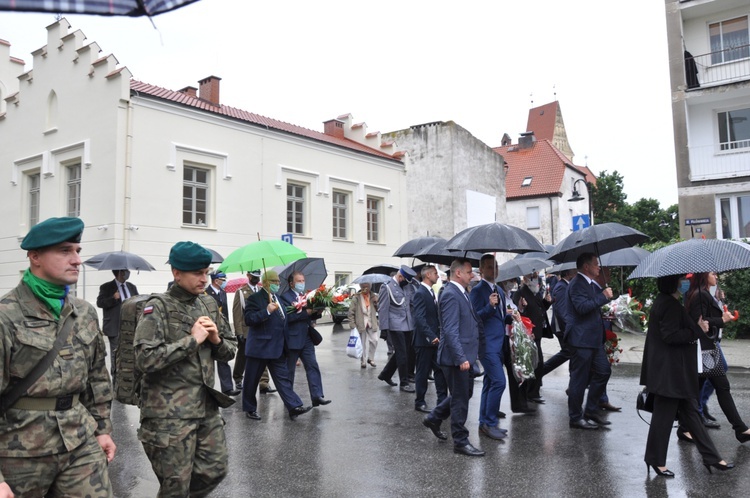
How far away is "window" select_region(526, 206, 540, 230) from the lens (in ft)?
164

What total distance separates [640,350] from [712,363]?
8.94m

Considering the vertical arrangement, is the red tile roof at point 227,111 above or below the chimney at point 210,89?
below

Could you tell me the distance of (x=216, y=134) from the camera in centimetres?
2327

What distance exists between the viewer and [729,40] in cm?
2248

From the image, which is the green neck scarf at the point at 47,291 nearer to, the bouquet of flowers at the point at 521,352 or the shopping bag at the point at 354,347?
the bouquet of flowers at the point at 521,352

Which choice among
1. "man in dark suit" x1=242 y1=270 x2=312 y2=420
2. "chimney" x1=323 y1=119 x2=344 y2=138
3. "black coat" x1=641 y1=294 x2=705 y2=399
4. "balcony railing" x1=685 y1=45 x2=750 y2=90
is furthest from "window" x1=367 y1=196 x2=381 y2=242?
"black coat" x1=641 y1=294 x2=705 y2=399

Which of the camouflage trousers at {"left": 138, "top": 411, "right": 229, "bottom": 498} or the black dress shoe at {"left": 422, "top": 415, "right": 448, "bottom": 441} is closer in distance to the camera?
the camouflage trousers at {"left": 138, "top": 411, "right": 229, "bottom": 498}

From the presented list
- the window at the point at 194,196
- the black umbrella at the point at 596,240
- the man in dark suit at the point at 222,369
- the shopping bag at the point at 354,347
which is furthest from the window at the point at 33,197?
the black umbrella at the point at 596,240

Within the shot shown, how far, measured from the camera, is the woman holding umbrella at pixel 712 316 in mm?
6105

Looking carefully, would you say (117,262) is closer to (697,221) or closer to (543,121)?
(697,221)

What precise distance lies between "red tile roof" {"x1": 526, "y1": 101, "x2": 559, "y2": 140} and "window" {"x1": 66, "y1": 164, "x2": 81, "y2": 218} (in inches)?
2671

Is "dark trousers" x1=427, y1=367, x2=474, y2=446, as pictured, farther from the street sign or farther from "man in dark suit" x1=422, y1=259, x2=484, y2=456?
the street sign

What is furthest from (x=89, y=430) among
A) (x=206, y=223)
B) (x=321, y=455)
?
(x=206, y=223)

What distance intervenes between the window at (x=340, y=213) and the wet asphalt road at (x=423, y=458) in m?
19.4
